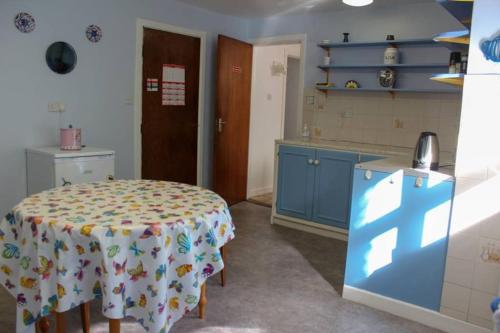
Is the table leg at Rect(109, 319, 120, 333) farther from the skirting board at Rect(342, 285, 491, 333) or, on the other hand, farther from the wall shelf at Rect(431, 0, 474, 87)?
the wall shelf at Rect(431, 0, 474, 87)

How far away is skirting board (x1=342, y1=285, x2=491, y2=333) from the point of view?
239 centimetres

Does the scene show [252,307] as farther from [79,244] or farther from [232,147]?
[232,147]

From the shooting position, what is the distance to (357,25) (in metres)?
4.38

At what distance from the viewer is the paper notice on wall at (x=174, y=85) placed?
448 centimetres

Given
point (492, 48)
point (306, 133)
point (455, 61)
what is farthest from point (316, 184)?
point (492, 48)

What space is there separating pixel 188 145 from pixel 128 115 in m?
0.88

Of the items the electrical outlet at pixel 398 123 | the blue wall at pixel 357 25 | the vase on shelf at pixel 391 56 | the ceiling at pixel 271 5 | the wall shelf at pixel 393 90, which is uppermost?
the ceiling at pixel 271 5

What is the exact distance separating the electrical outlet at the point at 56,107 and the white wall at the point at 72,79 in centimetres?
4

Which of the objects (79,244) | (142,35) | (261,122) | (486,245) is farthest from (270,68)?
(79,244)

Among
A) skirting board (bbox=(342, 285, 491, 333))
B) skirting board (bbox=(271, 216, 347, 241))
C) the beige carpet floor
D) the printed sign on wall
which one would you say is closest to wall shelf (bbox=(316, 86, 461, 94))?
skirting board (bbox=(271, 216, 347, 241))

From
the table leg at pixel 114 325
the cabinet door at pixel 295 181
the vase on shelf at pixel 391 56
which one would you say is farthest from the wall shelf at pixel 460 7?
the table leg at pixel 114 325

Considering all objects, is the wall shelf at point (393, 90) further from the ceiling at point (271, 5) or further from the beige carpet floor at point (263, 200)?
the beige carpet floor at point (263, 200)

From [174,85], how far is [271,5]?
1.34 m

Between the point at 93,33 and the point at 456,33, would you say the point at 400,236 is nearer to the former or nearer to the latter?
the point at 456,33
